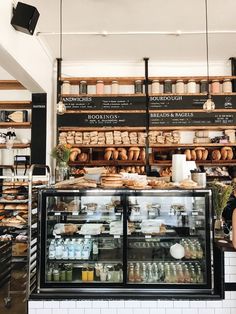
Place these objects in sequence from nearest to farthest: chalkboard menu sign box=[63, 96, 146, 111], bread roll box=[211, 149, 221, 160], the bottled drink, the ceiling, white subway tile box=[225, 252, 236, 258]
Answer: white subway tile box=[225, 252, 236, 258], the bottled drink, the ceiling, bread roll box=[211, 149, 221, 160], chalkboard menu sign box=[63, 96, 146, 111]

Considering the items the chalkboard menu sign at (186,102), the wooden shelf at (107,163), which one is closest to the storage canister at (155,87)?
the chalkboard menu sign at (186,102)

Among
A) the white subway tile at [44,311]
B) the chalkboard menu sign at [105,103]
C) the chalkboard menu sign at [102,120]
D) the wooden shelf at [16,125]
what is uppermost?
the chalkboard menu sign at [105,103]

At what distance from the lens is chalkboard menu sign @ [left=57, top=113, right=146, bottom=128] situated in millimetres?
4914

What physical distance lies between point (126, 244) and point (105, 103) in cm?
291

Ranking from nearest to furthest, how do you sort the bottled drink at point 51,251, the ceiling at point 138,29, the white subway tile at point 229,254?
the white subway tile at point 229,254 → the bottled drink at point 51,251 → the ceiling at point 138,29

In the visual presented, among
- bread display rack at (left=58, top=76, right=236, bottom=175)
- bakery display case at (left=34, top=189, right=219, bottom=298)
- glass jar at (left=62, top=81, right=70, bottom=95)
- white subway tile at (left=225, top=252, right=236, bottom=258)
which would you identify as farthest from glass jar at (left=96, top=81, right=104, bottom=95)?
white subway tile at (left=225, top=252, right=236, bottom=258)

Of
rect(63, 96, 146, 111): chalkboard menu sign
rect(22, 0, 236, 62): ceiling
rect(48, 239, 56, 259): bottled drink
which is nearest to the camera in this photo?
rect(48, 239, 56, 259): bottled drink

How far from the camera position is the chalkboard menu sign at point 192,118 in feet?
16.0

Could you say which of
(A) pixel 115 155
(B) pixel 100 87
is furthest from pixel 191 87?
(A) pixel 115 155

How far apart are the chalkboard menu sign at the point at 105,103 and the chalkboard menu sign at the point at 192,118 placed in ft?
1.03

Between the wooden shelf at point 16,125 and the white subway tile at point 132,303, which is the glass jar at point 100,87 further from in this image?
the white subway tile at point 132,303

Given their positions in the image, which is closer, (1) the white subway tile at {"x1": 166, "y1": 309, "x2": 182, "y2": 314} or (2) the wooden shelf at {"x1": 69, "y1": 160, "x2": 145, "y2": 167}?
(1) the white subway tile at {"x1": 166, "y1": 309, "x2": 182, "y2": 314}

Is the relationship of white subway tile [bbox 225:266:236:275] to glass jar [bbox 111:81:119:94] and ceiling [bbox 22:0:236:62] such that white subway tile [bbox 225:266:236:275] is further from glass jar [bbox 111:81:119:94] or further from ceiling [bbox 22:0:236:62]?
glass jar [bbox 111:81:119:94]

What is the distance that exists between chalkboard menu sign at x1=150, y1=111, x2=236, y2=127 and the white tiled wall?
2799mm
